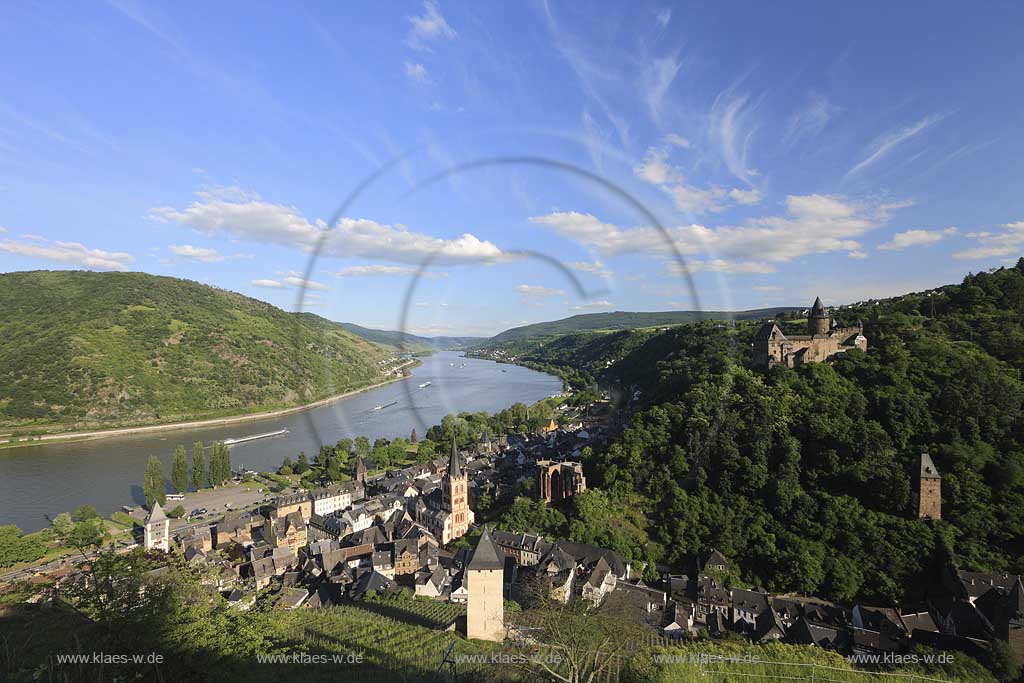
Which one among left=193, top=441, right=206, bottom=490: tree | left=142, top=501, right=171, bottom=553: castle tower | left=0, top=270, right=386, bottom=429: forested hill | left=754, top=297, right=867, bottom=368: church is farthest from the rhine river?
left=754, top=297, right=867, bottom=368: church

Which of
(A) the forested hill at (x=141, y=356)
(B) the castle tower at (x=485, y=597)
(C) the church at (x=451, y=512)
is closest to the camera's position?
(B) the castle tower at (x=485, y=597)

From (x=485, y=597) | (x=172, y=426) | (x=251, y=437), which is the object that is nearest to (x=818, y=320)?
(x=485, y=597)

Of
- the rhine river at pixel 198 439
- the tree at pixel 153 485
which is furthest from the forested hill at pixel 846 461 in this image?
the tree at pixel 153 485

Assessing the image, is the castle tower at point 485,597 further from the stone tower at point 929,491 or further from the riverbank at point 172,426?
the riverbank at point 172,426

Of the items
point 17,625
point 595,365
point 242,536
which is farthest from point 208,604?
point 595,365

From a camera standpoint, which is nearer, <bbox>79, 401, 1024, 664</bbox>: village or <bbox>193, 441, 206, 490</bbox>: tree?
<bbox>79, 401, 1024, 664</bbox>: village

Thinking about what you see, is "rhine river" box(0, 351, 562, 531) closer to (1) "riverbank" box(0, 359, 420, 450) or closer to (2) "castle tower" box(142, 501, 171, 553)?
(1) "riverbank" box(0, 359, 420, 450)
